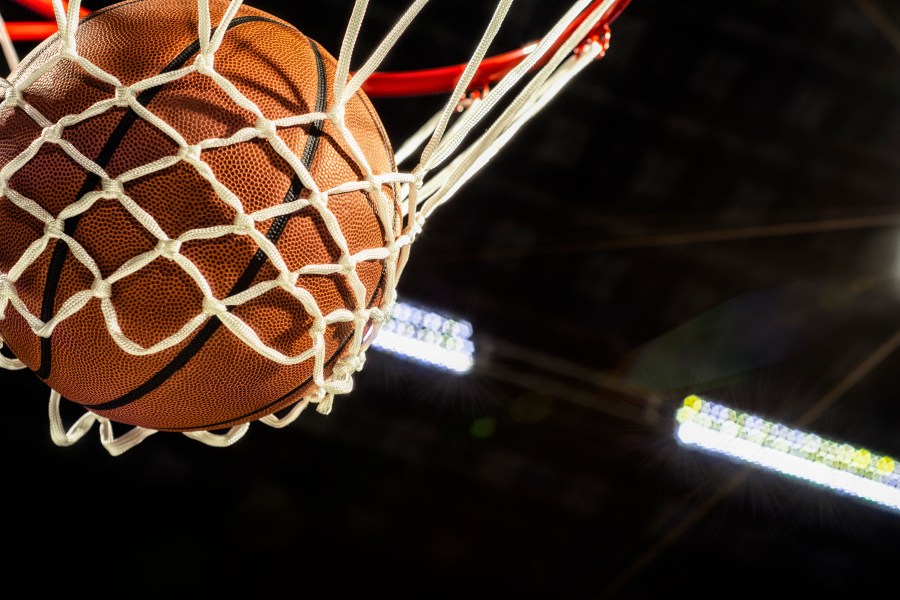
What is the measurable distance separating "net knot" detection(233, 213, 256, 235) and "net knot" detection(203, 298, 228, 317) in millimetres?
70

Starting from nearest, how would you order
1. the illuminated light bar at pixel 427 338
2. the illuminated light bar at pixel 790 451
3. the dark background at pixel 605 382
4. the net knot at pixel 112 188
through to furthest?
1. the net knot at pixel 112 188
2. the dark background at pixel 605 382
3. the illuminated light bar at pixel 427 338
4. the illuminated light bar at pixel 790 451

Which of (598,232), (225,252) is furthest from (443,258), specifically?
(225,252)

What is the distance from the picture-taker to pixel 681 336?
11.1 ft

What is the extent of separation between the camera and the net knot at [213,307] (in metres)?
0.71

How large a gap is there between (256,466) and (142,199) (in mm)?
3002

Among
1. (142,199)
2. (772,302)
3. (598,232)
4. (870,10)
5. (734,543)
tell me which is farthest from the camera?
(734,543)

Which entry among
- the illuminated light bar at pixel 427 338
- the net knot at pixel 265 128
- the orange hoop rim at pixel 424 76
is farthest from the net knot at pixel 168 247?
the illuminated light bar at pixel 427 338

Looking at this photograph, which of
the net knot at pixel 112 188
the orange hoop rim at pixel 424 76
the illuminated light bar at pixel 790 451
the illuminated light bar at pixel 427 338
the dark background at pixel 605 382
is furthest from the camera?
the illuminated light bar at pixel 790 451

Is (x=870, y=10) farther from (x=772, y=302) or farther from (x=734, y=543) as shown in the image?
(x=734, y=543)

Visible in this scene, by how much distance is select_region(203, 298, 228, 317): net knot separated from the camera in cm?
71

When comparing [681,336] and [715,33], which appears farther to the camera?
[681,336]

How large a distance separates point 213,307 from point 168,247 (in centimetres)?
7

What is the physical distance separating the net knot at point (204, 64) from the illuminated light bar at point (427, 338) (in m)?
2.42

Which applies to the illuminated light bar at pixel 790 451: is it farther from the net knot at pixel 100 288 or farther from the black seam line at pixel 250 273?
the net knot at pixel 100 288
